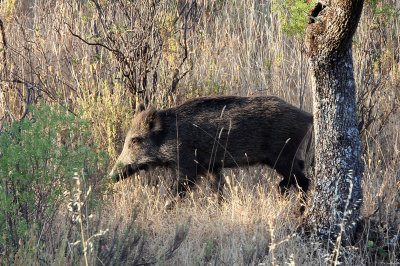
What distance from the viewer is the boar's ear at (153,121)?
6117mm

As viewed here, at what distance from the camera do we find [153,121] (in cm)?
614

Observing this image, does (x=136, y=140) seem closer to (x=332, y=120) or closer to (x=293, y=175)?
(x=293, y=175)

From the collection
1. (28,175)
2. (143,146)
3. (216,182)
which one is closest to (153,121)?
(143,146)

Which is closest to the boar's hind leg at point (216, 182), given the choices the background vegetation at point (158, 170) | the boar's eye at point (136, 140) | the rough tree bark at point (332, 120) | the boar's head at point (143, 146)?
the background vegetation at point (158, 170)

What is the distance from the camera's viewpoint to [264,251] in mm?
4500

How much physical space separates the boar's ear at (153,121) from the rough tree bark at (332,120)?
216 centimetres

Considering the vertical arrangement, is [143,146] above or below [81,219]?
above

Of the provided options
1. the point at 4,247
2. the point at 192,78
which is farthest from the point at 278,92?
the point at 4,247

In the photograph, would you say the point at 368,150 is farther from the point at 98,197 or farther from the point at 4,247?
the point at 4,247

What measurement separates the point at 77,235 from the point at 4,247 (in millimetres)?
563

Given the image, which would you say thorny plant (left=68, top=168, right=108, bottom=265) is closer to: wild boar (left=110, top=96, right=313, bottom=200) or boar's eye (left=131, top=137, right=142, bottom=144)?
wild boar (left=110, top=96, right=313, bottom=200)

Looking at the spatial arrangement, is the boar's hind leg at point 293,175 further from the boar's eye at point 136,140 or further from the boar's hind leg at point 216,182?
the boar's eye at point 136,140

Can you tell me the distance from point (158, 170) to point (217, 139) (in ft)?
3.37

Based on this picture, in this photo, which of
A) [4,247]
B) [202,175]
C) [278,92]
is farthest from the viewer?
[278,92]
